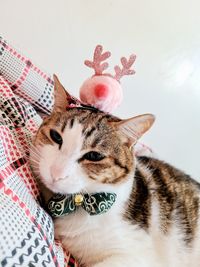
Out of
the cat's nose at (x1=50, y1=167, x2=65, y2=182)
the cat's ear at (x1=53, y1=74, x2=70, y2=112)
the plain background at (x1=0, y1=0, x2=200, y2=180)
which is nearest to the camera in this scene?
the cat's nose at (x1=50, y1=167, x2=65, y2=182)

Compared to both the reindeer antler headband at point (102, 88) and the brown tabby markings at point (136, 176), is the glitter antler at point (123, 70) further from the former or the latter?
A: the brown tabby markings at point (136, 176)

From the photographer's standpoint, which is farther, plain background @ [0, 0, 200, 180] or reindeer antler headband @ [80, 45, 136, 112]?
plain background @ [0, 0, 200, 180]

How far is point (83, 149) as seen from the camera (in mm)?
751

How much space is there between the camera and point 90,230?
80 centimetres

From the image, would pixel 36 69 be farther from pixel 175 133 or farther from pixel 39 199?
pixel 175 133

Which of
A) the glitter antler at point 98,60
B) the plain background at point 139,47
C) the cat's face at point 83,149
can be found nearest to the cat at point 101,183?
the cat's face at point 83,149

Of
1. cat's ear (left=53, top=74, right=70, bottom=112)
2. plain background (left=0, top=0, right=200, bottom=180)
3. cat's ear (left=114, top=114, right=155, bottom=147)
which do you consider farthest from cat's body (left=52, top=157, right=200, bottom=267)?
plain background (left=0, top=0, right=200, bottom=180)

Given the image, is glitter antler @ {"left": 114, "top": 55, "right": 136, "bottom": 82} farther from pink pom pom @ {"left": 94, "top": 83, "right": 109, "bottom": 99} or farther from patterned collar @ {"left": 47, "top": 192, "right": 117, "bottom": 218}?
patterned collar @ {"left": 47, "top": 192, "right": 117, "bottom": 218}

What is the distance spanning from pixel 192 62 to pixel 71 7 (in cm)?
72

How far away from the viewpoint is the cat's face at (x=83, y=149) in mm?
726

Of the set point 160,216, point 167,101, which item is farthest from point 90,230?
point 167,101

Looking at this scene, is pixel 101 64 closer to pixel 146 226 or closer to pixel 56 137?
pixel 56 137

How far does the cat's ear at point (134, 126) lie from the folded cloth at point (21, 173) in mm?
231

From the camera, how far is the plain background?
1.47 meters
